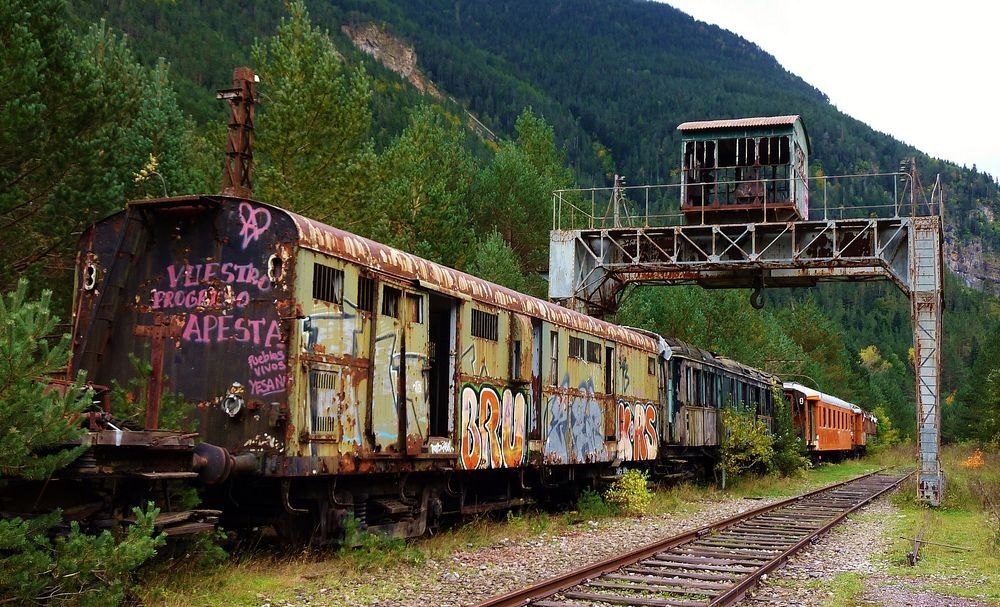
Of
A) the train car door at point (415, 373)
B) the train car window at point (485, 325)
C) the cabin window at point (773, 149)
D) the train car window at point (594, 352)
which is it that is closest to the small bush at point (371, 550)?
the train car door at point (415, 373)

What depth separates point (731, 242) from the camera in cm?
2450

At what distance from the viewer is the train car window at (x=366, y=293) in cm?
1065

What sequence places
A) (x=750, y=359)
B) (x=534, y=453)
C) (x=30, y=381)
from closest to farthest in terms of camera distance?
(x=30, y=381) → (x=534, y=453) → (x=750, y=359)

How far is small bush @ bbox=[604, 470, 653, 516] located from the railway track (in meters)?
2.01

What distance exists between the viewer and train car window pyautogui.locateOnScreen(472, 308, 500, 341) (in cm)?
1320

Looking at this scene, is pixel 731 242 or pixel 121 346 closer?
pixel 121 346

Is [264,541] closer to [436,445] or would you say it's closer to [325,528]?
[325,528]

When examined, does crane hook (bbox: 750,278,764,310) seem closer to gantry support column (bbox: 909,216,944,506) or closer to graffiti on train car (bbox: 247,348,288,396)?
gantry support column (bbox: 909,216,944,506)

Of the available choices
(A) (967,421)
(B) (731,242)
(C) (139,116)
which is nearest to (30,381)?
(C) (139,116)

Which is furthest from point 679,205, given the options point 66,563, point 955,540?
point 66,563

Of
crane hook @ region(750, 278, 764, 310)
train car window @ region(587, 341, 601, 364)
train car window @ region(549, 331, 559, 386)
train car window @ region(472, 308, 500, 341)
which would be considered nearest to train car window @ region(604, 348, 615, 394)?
train car window @ region(587, 341, 601, 364)

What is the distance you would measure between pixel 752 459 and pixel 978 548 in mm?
13776

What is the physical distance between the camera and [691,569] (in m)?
10.9

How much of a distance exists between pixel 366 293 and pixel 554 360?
5572mm
